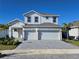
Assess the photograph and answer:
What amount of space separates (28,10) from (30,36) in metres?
7.58

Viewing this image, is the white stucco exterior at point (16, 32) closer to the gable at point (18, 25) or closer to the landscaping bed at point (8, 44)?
the gable at point (18, 25)

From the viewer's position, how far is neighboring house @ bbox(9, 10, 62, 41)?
35969mm

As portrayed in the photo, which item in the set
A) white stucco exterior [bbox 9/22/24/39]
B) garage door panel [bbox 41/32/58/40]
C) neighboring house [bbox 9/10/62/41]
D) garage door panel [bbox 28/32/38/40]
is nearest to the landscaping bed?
neighboring house [bbox 9/10/62/41]

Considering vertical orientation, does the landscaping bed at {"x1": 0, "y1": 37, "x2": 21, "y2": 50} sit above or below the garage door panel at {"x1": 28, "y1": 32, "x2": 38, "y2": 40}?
below

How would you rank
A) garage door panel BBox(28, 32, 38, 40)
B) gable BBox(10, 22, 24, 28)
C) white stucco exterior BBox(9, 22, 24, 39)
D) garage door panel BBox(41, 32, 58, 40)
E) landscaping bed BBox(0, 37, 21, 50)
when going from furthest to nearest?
1. gable BBox(10, 22, 24, 28)
2. white stucco exterior BBox(9, 22, 24, 39)
3. garage door panel BBox(41, 32, 58, 40)
4. garage door panel BBox(28, 32, 38, 40)
5. landscaping bed BBox(0, 37, 21, 50)

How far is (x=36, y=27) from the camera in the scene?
3609cm

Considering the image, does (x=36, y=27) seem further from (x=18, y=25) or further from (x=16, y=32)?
(x=16, y=32)

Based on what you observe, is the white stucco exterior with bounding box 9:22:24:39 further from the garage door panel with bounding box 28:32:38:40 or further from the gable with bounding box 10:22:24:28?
the garage door panel with bounding box 28:32:38:40

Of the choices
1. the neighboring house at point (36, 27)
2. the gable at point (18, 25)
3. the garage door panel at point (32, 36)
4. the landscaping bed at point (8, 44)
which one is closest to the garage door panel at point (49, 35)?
the neighboring house at point (36, 27)

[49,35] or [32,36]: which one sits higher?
[49,35]

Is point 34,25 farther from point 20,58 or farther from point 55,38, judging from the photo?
point 20,58

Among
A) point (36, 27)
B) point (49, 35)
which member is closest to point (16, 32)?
point (36, 27)

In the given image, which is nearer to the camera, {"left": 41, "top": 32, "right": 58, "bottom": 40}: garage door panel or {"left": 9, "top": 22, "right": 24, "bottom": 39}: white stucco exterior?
{"left": 41, "top": 32, "right": 58, "bottom": 40}: garage door panel

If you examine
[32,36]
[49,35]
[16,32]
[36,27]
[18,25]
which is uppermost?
[18,25]
